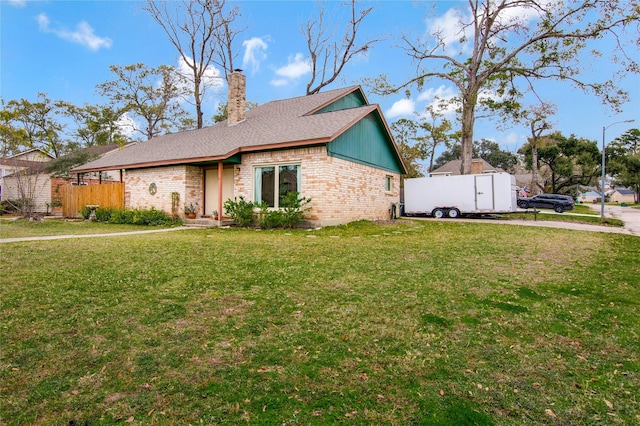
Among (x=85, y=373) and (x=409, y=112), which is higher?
(x=409, y=112)

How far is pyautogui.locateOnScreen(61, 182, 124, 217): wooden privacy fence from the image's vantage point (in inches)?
608

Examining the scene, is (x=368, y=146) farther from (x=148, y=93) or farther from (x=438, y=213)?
(x=148, y=93)

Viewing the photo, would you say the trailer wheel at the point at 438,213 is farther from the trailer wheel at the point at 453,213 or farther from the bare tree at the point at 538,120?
the bare tree at the point at 538,120

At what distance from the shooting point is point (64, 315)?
3225mm

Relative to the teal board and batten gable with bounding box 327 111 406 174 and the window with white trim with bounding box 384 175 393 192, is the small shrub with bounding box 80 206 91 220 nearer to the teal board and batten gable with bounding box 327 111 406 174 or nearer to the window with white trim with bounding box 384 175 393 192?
the teal board and batten gable with bounding box 327 111 406 174

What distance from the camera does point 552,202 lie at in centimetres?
2427

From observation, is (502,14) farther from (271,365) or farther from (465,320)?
(271,365)

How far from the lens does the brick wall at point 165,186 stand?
1345 cm

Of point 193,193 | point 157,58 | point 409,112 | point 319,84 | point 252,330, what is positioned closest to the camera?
point 252,330

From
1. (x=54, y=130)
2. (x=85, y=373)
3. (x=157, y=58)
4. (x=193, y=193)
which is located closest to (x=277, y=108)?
(x=193, y=193)

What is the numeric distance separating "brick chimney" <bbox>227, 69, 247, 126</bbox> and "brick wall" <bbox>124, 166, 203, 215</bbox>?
3.70m

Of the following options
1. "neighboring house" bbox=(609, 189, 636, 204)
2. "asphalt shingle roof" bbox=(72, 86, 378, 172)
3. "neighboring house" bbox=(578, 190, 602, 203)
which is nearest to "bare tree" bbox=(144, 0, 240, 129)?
"asphalt shingle roof" bbox=(72, 86, 378, 172)

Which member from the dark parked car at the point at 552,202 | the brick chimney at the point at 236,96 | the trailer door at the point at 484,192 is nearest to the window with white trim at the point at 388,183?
the trailer door at the point at 484,192

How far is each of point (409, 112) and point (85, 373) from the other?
3415 centimetres
